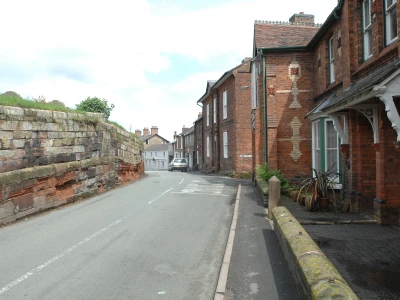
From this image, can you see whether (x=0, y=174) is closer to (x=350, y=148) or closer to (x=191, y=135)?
(x=350, y=148)

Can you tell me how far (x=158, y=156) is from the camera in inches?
3049

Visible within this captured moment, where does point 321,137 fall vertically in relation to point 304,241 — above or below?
above

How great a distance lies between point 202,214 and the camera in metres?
9.95

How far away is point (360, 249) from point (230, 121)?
70.3 ft

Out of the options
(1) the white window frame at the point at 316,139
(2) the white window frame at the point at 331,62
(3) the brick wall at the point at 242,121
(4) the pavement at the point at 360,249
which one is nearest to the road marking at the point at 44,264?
(4) the pavement at the point at 360,249

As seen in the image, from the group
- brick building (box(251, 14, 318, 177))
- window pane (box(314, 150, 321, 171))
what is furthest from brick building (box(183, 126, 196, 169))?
window pane (box(314, 150, 321, 171))

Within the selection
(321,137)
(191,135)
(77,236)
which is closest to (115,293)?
(77,236)

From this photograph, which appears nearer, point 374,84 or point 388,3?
point 374,84

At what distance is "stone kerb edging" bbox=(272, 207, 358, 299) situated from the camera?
3.16 m

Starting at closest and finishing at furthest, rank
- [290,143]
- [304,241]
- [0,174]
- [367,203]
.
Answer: [304,241], [0,174], [367,203], [290,143]

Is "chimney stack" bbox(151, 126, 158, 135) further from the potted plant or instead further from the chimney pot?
the potted plant

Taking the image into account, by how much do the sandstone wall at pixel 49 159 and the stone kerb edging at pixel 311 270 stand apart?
22.5 ft

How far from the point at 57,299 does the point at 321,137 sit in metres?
10.1

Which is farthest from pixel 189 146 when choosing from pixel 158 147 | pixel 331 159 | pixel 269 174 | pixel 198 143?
pixel 331 159
